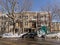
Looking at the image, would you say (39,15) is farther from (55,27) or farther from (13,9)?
(13,9)

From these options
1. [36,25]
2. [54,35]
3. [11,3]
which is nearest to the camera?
[54,35]

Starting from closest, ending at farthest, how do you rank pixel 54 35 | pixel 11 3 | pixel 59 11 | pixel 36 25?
pixel 54 35 < pixel 11 3 < pixel 59 11 < pixel 36 25

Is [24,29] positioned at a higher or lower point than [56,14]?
lower

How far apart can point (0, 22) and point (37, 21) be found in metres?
14.2

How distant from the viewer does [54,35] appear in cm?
3847

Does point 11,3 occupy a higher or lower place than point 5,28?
higher

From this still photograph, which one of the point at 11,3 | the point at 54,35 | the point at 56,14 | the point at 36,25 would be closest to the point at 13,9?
the point at 11,3

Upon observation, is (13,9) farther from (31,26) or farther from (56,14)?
(31,26)

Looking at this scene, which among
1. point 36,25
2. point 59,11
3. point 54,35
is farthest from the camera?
point 36,25

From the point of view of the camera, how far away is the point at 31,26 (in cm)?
7725

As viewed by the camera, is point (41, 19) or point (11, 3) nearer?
point (11, 3)

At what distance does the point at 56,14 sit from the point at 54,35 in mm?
28707

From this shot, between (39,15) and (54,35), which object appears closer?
(54,35)

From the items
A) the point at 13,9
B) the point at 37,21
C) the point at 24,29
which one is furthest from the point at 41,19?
the point at 13,9
